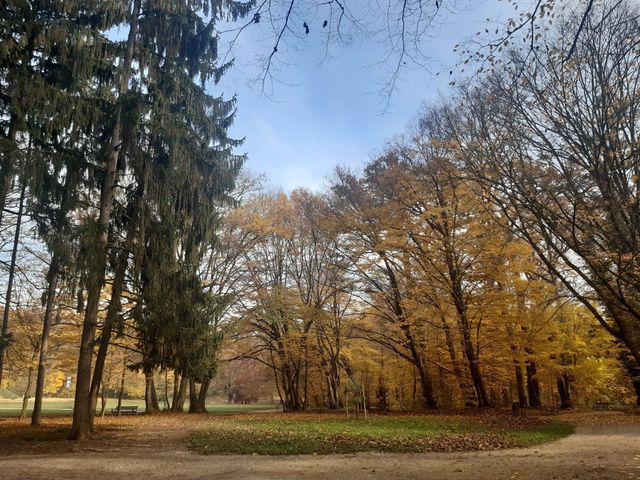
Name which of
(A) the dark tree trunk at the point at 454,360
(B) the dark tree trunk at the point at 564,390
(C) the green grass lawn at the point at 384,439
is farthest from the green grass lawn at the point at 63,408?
(B) the dark tree trunk at the point at 564,390

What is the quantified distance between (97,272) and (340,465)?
6907 mm

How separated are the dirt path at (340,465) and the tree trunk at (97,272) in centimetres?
153

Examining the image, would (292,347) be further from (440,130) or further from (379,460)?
(379,460)

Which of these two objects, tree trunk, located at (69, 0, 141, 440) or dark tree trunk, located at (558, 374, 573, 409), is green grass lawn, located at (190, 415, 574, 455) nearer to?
tree trunk, located at (69, 0, 141, 440)

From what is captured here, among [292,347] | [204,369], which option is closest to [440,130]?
[204,369]

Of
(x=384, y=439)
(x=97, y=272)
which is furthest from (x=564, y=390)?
(x=97, y=272)

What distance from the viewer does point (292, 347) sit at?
23797 millimetres

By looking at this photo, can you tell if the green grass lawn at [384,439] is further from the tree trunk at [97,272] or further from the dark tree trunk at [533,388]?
the dark tree trunk at [533,388]

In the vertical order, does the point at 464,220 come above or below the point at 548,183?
above

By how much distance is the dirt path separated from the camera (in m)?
6.20

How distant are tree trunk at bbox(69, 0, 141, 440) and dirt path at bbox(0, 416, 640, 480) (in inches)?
60.4

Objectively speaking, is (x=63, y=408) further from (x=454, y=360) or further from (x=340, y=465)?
(x=340, y=465)

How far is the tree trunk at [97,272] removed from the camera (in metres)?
10.2

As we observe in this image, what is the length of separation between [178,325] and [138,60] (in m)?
7.42
